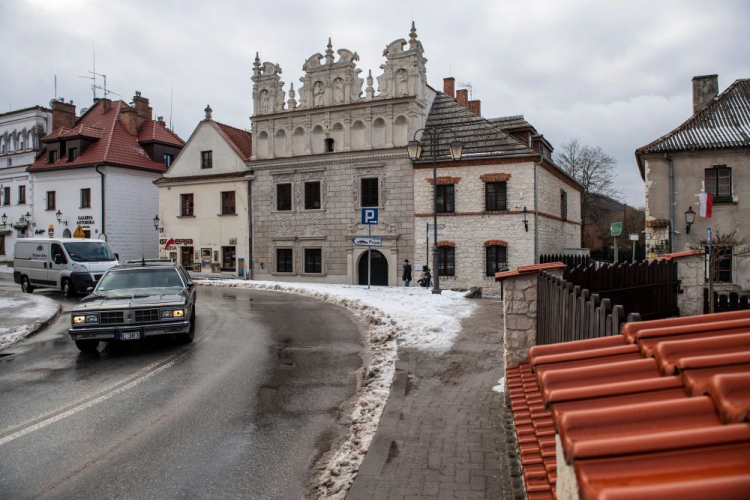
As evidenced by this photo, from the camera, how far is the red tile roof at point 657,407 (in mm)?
1523

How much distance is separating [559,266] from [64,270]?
854 inches

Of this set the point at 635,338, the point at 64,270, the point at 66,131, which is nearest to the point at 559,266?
the point at 635,338

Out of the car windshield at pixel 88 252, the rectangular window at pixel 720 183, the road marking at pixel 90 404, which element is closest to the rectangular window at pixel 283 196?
the car windshield at pixel 88 252

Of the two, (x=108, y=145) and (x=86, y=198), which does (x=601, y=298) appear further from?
(x=86, y=198)

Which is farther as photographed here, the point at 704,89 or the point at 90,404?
the point at 704,89

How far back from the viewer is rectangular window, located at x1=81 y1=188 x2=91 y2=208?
133ft

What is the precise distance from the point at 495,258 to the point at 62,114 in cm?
3840

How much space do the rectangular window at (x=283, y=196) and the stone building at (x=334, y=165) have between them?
2.4 inches

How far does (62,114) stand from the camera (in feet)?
150

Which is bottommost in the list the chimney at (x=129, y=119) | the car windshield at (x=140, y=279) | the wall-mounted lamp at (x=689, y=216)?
the car windshield at (x=140, y=279)

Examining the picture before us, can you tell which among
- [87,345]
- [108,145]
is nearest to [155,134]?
[108,145]

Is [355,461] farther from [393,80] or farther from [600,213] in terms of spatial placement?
[600,213]

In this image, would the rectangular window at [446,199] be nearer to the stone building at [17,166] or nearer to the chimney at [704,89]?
the chimney at [704,89]

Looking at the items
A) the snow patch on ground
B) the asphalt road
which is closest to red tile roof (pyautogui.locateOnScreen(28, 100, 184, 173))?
the snow patch on ground
